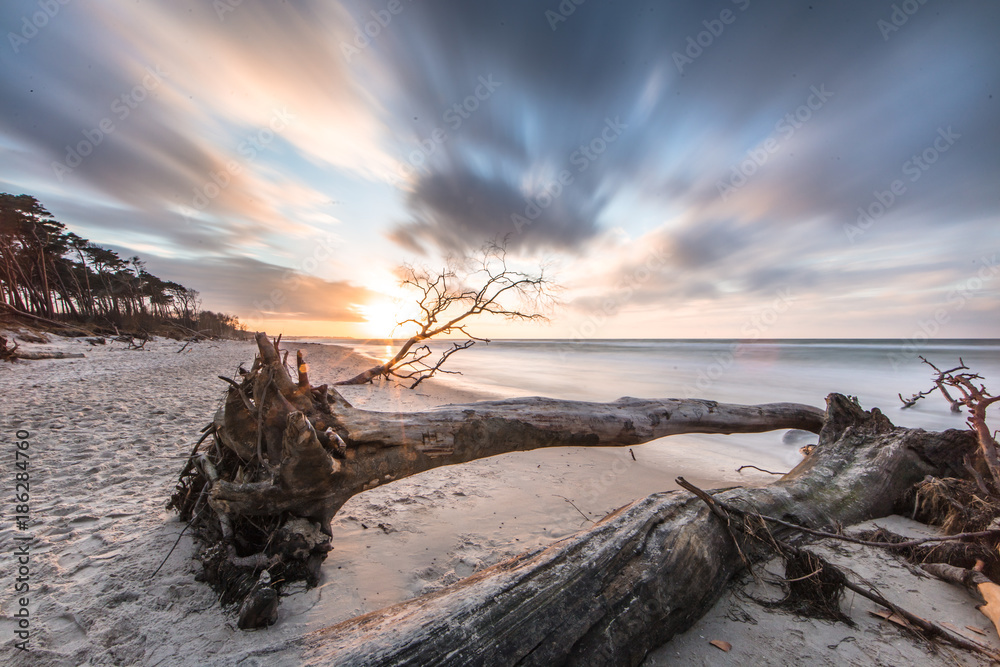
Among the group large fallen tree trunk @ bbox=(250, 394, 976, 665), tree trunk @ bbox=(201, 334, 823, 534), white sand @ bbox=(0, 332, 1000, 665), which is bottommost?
white sand @ bbox=(0, 332, 1000, 665)

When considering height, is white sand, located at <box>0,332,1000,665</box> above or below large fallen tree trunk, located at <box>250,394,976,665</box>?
below

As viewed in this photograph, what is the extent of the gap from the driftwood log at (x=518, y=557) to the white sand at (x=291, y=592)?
0.22 m

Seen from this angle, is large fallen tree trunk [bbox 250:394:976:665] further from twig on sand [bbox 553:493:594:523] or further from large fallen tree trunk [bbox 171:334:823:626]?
twig on sand [bbox 553:493:594:523]

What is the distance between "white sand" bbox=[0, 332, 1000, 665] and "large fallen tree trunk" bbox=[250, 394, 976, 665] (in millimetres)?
210

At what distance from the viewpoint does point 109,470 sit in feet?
12.8

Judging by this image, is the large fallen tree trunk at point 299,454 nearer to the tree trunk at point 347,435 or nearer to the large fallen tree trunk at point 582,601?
the tree trunk at point 347,435

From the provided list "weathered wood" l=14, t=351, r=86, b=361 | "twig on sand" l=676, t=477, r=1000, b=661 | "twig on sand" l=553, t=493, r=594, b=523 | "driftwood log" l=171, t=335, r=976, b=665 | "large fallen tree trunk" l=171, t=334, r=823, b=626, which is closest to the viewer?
"driftwood log" l=171, t=335, r=976, b=665

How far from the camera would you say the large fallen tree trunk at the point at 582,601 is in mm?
1422

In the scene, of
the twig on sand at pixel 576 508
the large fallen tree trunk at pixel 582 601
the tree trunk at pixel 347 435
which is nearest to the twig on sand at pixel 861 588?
the large fallen tree trunk at pixel 582 601

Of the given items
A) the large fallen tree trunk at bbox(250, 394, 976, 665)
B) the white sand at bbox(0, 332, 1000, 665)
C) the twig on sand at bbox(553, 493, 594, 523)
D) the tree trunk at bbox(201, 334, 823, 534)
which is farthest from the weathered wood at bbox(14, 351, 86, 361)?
the large fallen tree trunk at bbox(250, 394, 976, 665)

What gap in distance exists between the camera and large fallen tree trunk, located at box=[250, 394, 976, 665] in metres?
1.42

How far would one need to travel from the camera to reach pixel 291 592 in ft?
7.42

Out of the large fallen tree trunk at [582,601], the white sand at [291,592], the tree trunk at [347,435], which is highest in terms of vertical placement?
the tree trunk at [347,435]

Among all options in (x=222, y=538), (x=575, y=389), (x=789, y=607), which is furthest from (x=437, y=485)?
(x=575, y=389)
